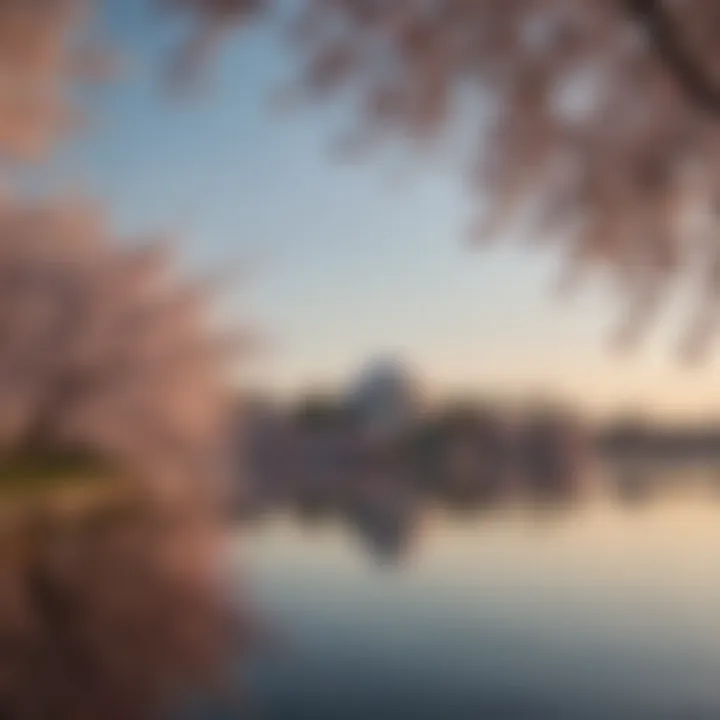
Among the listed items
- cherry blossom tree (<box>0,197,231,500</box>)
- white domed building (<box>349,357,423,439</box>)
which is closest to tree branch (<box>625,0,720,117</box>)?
white domed building (<box>349,357,423,439</box>)

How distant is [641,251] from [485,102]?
218mm

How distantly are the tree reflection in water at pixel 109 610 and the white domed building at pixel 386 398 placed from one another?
0.60ft

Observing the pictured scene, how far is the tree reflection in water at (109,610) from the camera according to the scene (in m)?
0.85

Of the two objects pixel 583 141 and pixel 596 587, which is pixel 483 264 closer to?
pixel 583 141

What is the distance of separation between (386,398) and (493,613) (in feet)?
0.74

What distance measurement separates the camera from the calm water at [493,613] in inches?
35.1

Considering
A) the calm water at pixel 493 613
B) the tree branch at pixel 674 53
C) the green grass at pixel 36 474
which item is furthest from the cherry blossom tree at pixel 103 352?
the tree branch at pixel 674 53

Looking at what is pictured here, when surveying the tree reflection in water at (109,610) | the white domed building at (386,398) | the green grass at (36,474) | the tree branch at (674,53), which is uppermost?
the tree branch at (674,53)

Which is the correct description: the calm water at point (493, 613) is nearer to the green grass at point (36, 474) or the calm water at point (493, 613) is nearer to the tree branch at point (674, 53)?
the green grass at point (36, 474)

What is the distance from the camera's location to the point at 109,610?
2.94 ft

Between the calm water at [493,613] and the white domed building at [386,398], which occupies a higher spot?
the white domed building at [386,398]

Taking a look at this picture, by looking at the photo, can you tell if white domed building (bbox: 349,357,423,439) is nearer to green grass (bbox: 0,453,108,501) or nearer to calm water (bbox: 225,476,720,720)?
calm water (bbox: 225,476,720,720)

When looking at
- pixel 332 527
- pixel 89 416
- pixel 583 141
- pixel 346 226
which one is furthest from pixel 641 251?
pixel 89 416

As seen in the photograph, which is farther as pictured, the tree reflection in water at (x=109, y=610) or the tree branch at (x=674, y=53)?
the tree branch at (x=674, y=53)
